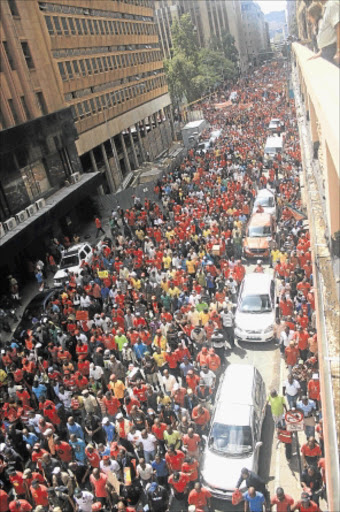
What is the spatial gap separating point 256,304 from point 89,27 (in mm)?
31851

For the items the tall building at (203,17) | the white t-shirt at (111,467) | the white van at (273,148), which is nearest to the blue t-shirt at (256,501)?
the white t-shirt at (111,467)

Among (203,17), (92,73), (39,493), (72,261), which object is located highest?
(203,17)

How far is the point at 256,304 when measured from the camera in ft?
50.2

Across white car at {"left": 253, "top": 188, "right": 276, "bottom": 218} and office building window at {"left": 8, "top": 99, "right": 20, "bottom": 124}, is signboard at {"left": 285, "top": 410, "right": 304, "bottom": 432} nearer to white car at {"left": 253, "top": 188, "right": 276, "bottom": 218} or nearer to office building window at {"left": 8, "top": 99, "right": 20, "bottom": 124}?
white car at {"left": 253, "top": 188, "right": 276, "bottom": 218}

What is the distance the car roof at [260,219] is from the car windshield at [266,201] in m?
2.12

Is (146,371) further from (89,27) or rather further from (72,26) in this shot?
(89,27)

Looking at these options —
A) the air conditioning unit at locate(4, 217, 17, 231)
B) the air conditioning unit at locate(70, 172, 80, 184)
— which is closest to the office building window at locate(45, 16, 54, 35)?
the air conditioning unit at locate(70, 172, 80, 184)

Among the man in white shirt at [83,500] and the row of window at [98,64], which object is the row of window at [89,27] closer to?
the row of window at [98,64]

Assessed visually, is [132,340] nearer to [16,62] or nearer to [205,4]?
[16,62]

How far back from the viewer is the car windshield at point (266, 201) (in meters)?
24.5

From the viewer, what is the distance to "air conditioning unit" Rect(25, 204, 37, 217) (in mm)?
25094

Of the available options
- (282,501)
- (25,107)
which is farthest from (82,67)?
(282,501)

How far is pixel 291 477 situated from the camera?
9914 mm

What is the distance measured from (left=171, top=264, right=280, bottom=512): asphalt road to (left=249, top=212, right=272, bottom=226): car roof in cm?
816
